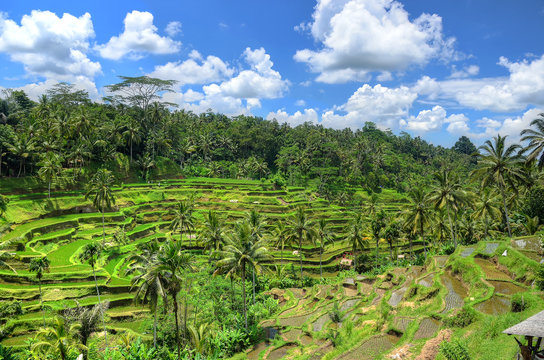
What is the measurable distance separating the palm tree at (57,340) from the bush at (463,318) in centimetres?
2886

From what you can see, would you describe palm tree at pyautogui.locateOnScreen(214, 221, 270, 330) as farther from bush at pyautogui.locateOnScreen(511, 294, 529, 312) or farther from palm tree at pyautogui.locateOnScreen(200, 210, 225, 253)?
bush at pyautogui.locateOnScreen(511, 294, 529, 312)

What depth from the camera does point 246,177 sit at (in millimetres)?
108688

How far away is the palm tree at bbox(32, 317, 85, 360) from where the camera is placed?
73.7 feet

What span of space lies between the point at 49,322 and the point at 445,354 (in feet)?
109

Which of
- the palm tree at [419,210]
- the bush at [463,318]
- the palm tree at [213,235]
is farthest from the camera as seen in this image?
the palm tree at [213,235]

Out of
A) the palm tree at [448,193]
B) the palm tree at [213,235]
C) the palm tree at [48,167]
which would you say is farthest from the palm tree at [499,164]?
the palm tree at [48,167]

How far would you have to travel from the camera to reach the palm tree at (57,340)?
22.5 m

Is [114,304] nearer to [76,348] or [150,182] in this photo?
[76,348]

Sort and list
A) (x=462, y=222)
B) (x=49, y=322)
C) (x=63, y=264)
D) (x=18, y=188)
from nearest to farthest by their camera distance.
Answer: (x=49, y=322) → (x=63, y=264) → (x=18, y=188) → (x=462, y=222)

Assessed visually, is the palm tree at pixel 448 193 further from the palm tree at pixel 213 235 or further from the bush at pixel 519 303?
the palm tree at pixel 213 235

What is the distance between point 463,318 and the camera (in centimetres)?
2045

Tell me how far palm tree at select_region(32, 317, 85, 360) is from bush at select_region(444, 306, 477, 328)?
2886 centimetres

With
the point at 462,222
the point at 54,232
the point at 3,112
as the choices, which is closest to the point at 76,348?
the point at 54,232

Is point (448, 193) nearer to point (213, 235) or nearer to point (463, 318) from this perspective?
point (463, 318)
